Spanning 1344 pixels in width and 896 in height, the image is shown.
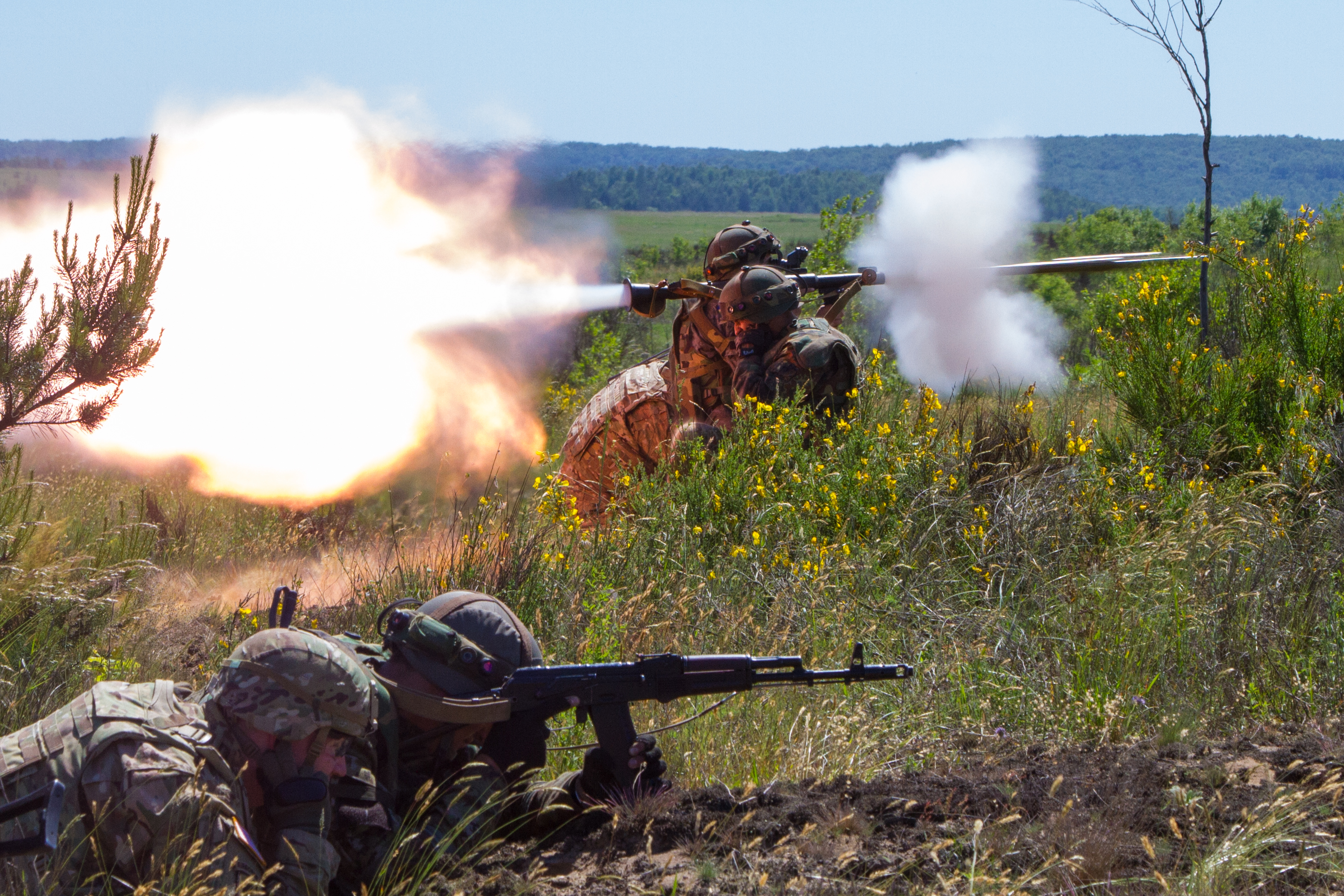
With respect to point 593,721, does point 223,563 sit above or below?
below

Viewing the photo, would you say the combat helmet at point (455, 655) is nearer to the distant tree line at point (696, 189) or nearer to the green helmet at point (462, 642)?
the green helmet at point (462, 642)

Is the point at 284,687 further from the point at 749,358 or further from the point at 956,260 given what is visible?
the point at 956,260

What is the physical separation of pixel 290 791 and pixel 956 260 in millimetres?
9519

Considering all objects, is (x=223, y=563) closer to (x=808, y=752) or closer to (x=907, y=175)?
(x=808, y=752)

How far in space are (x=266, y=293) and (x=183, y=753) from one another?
22.4 ft

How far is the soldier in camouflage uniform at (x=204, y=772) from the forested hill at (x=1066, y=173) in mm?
12433

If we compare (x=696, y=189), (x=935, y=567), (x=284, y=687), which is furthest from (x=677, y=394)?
(x=696, y=189)

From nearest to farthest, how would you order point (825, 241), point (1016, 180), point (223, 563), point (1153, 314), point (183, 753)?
point (183, 753)
point (1153, 314)
point (223, 563)
point (1016, 180)
point (825, 241)

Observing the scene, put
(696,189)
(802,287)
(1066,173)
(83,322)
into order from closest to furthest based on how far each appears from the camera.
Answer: (83,322)
(802,287)
(696,189)
(1066,173)

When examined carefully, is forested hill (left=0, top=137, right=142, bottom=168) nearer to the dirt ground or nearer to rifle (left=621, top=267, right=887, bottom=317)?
rifle (left=621, top=267, right=887, bottom=317)

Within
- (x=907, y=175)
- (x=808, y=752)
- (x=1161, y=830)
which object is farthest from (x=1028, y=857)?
(x=907, y=175)

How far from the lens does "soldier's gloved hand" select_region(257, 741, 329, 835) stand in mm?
3143

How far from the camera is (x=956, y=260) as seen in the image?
1141 cm

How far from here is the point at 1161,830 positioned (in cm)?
367
